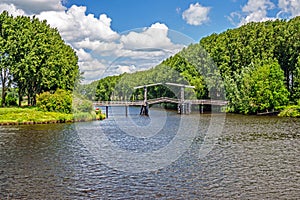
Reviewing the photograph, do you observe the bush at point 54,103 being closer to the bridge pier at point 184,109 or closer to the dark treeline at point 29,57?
the dark treeline at point 29,57

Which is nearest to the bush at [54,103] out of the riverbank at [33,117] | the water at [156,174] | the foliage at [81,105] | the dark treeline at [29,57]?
the foliage at [81,105]

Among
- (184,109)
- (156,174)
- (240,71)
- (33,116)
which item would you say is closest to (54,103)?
(33,116)

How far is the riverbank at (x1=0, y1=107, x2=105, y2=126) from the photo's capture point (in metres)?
59.6

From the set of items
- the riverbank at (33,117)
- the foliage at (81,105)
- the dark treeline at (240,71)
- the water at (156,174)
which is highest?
the dark treeline at (240,71)

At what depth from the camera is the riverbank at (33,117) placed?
59.6 meters

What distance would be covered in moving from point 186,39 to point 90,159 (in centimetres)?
1587

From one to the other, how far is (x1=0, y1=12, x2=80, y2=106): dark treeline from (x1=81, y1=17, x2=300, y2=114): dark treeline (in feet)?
32.8

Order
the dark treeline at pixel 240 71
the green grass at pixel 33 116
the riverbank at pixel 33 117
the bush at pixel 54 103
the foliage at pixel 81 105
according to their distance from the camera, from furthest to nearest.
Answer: the dark treeline at pixel 240 71
the foliage at pixel 81 105
the bush at pixel 54 103
the green grass at pixel 33 116
the riverbank at pixel 33 117

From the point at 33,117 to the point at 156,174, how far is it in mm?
41702

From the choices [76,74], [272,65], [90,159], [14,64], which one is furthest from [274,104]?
[90,159]

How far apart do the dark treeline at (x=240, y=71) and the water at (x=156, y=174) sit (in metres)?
46.4

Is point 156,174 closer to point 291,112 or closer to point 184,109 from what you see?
point 291,112

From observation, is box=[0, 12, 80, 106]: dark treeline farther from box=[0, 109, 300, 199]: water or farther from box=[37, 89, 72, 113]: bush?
box=[0, 109, 300, 199]: water

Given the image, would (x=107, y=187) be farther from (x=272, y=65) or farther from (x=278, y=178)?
(x=272, y=65)
